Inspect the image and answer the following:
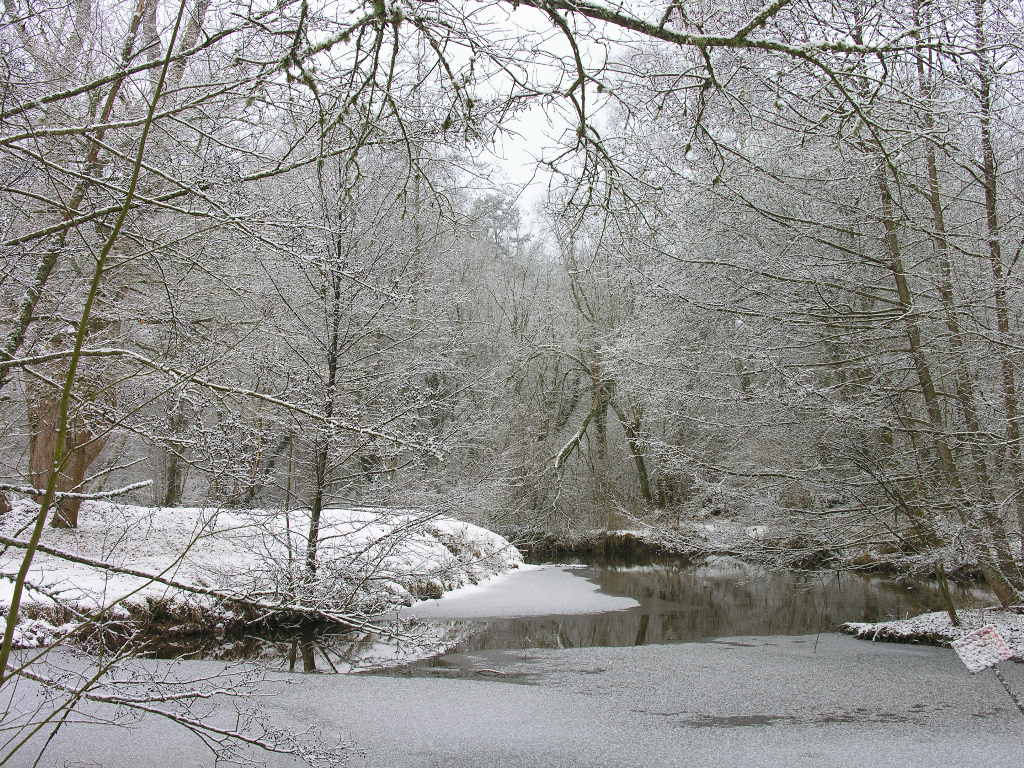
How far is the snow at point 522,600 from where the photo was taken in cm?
895

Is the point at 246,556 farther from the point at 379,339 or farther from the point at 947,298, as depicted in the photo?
the point at 947,298

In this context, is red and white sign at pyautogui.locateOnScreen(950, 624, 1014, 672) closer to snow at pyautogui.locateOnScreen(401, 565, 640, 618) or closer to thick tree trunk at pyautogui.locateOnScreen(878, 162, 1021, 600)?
thick tree trunk at pyautogui.locateOnScreen(878, 162, 1021, 600)

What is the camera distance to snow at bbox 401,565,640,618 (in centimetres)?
895

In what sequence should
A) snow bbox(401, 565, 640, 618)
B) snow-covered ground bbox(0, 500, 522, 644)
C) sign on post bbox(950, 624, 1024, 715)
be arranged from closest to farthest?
1. sign on post bbox(950, 624, 1024, 715)
2. snow-covered ground bbox(0, 500, 522, 644)
3. snow bbox(401, 565, 640, 618)

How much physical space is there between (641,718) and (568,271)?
346 centimetres

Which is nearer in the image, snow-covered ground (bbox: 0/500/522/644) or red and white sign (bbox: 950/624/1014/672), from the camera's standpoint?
red and white sign (bbox: 950/624/1014/672)

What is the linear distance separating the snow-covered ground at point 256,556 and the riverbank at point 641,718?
2.09 ft

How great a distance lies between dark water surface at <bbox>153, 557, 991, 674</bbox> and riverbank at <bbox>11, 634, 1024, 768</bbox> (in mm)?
600

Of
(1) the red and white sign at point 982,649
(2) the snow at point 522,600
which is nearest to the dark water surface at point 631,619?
(2) the snow at point 522,600

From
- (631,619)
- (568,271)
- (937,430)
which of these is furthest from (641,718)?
(631,619)

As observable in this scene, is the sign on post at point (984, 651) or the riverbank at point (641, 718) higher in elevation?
the sign on post at point (984, 651)

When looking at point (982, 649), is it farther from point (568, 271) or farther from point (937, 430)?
point (568, 271)

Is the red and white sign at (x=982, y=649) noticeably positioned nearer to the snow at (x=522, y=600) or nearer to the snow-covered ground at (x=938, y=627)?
the snow-covered ground at (x=938, y=627)

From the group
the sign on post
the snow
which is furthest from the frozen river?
the snow
